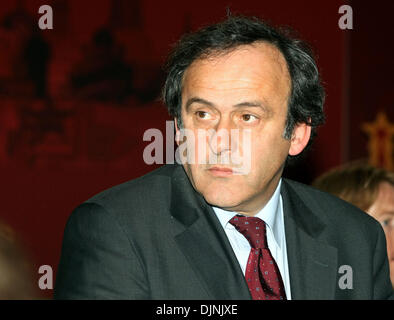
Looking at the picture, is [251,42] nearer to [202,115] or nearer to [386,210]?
[202,115]

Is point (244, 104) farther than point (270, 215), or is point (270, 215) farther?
Answer: point (270, 215)

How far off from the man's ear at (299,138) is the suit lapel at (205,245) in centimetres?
48

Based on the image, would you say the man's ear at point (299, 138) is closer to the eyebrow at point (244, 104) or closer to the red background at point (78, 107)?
the eyebrow at point (244, 104)

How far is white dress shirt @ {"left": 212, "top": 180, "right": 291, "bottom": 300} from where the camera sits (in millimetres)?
2318

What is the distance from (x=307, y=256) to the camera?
2.36m

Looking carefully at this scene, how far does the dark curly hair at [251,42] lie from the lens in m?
2.32

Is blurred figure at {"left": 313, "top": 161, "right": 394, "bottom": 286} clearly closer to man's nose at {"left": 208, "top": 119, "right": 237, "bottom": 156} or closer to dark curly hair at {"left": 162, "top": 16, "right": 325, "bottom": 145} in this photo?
dark curly hair at {"left": 162, "top": 16, "right": 325, "bottom": 145}

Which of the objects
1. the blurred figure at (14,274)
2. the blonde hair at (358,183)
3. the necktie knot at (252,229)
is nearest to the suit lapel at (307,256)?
the necktie knot at (252,229)

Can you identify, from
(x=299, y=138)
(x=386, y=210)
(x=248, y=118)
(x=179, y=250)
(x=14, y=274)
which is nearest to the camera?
(x=14, y=274)

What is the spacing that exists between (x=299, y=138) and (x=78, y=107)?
382cm

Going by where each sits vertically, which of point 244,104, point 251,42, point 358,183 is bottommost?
point 358,183

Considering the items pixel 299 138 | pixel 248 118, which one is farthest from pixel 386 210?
pixel 248 118

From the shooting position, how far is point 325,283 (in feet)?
7.54

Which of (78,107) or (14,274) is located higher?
(78,107)
